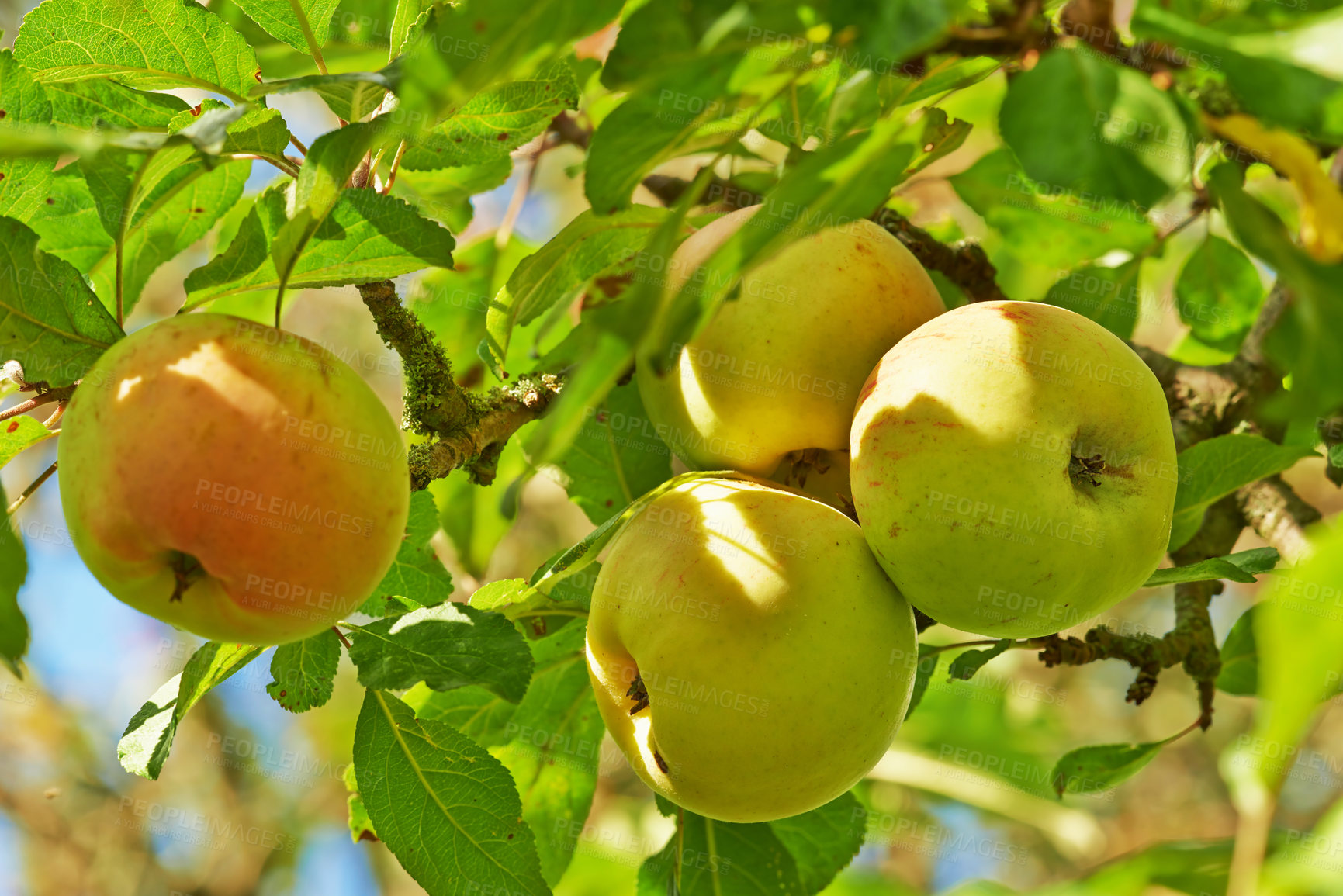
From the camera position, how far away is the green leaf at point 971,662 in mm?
1247

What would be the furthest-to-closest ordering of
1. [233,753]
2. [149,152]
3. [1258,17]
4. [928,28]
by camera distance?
[233,753] < [149,152] < [1258,17] < [928,28]

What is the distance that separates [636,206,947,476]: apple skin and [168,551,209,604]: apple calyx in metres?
0.51

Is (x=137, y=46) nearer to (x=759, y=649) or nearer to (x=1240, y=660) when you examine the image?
(x=759, y=649)

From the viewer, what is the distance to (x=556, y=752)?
1.54 meters

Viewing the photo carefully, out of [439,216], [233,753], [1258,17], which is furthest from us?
[233,753]

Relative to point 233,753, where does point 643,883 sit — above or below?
above

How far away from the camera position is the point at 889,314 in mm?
1178

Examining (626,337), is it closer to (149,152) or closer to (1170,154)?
(1170,154)

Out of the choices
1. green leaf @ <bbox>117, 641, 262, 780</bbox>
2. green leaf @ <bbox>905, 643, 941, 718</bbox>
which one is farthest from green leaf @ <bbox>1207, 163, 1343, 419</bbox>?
green leaf @ <bbox>117, 641, 262, 780</bbox>

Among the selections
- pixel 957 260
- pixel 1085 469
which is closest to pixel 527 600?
pixel 1085 469

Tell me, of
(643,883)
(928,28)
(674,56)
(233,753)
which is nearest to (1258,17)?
(928,28)

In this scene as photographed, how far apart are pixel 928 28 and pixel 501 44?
275mm

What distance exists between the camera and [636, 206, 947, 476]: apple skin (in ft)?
3.76

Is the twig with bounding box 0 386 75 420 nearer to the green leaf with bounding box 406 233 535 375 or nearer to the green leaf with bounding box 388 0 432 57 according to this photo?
the green leaf with bounding box 388 0 432 57
